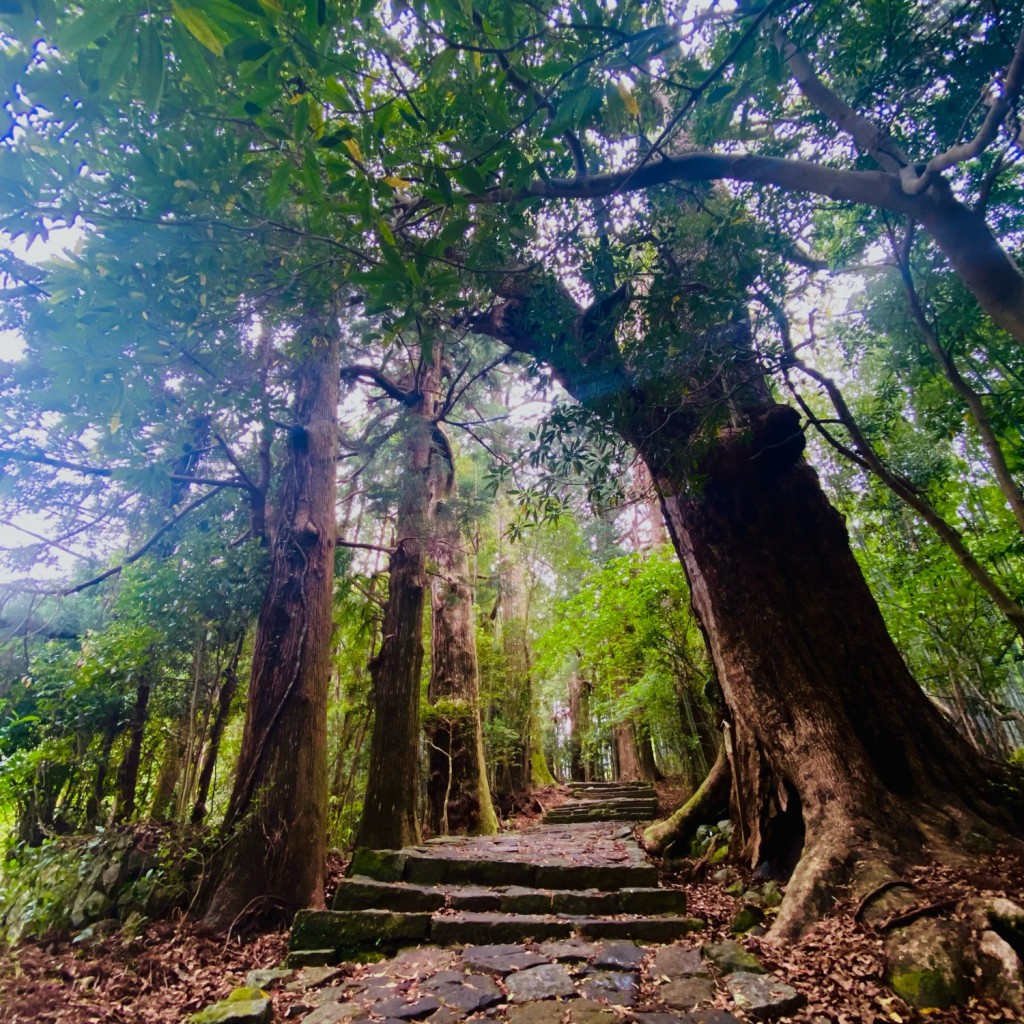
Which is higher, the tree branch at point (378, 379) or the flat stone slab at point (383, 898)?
the tree branch at point (378, 379)

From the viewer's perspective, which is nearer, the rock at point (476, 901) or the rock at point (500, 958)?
the rock at point (500, 958)

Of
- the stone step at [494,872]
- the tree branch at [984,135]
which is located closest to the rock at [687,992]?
the stone step at [494,872]

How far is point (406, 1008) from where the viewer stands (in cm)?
208

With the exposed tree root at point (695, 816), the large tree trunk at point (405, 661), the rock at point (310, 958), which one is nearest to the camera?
the rock at point (310, 958)

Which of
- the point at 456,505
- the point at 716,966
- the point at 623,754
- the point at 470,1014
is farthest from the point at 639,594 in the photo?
the point at 623,754

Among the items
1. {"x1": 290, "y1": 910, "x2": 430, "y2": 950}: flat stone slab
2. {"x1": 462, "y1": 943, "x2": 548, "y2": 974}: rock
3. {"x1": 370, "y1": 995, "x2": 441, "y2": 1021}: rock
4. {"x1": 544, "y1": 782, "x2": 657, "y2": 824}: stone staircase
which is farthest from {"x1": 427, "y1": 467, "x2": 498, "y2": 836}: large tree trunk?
{"x1": 370, "y1": 995, "x2": 441, "y2": 1021}: rock

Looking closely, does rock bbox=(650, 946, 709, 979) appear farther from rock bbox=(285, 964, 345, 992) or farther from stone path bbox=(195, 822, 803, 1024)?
rock bbox=(285, 964, 345, 992)

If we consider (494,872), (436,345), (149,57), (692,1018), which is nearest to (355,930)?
(494,872)

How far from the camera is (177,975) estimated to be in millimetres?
2631

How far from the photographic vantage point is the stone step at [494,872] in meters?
3.41

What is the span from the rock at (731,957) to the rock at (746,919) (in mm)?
434

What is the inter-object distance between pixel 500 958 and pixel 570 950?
1.16 feet

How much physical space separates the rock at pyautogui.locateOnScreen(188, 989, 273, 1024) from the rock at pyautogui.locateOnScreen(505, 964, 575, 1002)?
0.97 m

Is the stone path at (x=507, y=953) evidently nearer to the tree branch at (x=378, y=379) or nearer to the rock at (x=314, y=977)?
the rock at (x=314, y=977)
